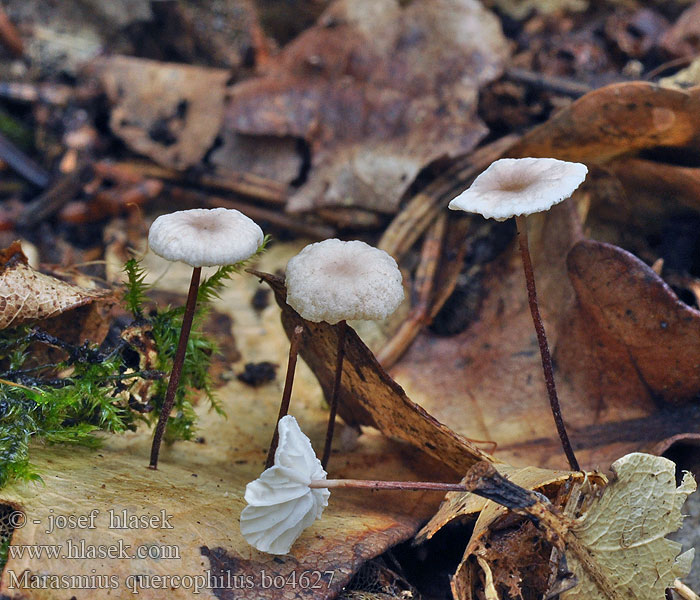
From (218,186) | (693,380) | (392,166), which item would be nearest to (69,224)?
(218,186)

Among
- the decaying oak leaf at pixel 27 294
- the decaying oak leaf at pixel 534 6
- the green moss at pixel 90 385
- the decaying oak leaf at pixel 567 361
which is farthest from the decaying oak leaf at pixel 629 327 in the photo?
the decaying oak leaf at pixel 534 6

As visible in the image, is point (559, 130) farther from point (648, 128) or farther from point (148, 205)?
point (148, 205)

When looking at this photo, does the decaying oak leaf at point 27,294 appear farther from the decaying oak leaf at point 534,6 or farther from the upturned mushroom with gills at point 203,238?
the decaying oak leaf at point 534,6

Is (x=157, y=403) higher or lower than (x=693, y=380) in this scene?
lower

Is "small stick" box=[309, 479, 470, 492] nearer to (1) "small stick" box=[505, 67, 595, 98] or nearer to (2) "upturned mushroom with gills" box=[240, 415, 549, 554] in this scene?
(2) "upturned mushroom with gills" box=[240, 415, 549, 554]

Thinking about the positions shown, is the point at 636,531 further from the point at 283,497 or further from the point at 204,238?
the point at 204,238

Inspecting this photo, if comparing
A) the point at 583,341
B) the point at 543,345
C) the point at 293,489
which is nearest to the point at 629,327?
the point at 583,341
